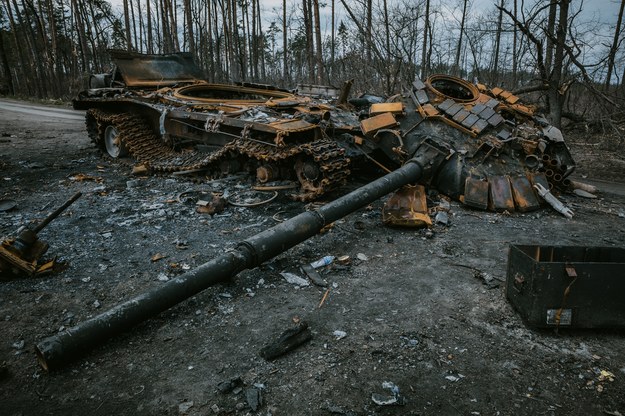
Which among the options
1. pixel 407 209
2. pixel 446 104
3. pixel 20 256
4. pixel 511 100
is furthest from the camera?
pixel 511 100

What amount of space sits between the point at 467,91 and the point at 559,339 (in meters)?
5.80

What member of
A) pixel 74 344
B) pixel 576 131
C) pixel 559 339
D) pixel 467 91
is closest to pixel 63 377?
pixel 74 344

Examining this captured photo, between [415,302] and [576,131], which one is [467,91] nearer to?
[415,302]

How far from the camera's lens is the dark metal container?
2926 millimetres

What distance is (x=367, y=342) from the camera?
3.07 meters

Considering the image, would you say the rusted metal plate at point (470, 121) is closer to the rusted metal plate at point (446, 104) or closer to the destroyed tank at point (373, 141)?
→ the destroyed tank at point (373, 141)

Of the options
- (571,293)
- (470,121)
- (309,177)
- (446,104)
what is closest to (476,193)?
(470,121)

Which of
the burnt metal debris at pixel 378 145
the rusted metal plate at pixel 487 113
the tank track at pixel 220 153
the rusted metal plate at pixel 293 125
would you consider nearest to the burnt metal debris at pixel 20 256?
the burnt metal debris at pixel 378 145

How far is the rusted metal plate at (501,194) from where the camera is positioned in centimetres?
602

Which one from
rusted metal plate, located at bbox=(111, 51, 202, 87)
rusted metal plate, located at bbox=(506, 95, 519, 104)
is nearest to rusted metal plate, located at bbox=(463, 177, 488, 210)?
rusted metal plate, located at bbox=(506, 95, 519, 104)

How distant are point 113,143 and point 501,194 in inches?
318

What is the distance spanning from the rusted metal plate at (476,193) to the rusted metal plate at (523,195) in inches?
18.2

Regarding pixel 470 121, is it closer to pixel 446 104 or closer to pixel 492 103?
pixel 446 104

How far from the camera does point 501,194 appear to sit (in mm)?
6078
